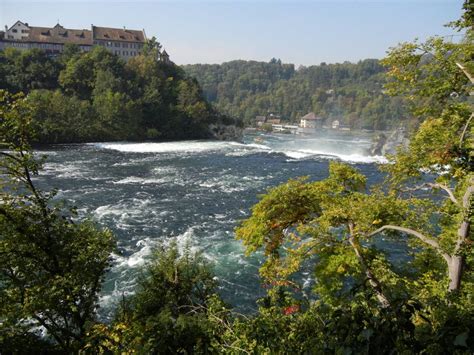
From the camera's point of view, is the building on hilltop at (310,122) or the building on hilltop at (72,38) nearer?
the building on hilltop at (72,38)

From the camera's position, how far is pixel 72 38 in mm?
98125

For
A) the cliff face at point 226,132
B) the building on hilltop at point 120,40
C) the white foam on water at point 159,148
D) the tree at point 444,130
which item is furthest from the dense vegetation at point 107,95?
the tree at point 444,130

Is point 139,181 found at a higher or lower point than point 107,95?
lower

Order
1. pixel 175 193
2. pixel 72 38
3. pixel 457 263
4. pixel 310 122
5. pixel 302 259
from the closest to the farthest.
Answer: pixel 457 263, pixel 302 259, pixel 175 193, pixel 72 38, pixel 310 122

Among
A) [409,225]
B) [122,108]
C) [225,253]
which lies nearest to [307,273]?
[225,253]

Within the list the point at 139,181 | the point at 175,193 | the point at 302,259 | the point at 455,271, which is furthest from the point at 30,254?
the point at 139,181

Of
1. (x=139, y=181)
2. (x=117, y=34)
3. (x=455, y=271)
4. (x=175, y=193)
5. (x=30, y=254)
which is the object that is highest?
(x=117, y=34)

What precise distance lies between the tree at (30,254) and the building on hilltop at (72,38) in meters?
101

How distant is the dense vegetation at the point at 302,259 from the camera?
16.2 ft

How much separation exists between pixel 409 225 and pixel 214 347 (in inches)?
247

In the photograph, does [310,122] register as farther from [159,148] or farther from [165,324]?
[165,324]

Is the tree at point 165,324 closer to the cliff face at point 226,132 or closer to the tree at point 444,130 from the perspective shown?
the tree at point 444,130

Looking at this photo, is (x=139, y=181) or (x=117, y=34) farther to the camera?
(x=117, y=34)

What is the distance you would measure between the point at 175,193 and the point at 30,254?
87.3 feet
